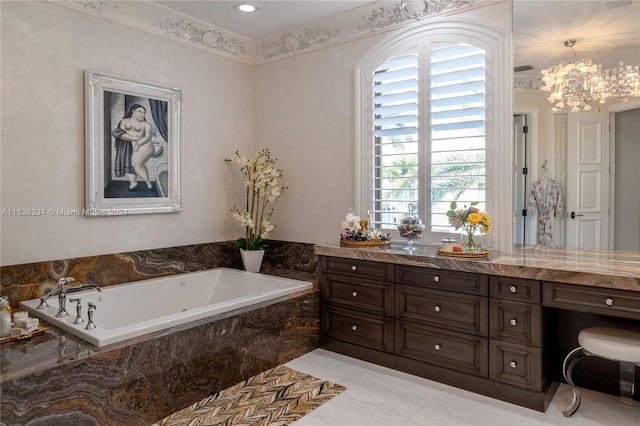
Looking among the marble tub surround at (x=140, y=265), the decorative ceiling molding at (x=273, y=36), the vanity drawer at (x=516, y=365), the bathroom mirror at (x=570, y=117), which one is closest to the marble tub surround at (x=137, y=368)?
the marble tub surround at (x=140, y=265)

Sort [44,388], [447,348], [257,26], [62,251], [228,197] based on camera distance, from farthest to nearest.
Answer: [228,197] < [257,26] < [62,251] < [447,348] < [44,388]

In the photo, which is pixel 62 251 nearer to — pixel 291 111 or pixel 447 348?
A: pixel 291 111

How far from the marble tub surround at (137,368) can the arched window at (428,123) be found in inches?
51.3

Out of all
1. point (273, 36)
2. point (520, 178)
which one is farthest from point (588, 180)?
point (273, 36)

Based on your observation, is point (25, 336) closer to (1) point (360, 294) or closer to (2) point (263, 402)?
(2) point (263, 402)

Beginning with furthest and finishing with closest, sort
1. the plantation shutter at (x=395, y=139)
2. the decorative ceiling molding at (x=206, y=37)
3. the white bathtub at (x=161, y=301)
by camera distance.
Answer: the decorative ceiling molding at (x=206, y=37), the plantation shutter at (x=395, y=139), the white bathtub at (x=161, y=301)

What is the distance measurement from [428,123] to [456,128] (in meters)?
0.23

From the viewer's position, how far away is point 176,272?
3.90 metres

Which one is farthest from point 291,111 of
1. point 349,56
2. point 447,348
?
point 447,348

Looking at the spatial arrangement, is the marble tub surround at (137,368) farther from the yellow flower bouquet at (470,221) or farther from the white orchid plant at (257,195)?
the yellow flower bouquet at (470,221)

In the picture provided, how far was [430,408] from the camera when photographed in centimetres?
262

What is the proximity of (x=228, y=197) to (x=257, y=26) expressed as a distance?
5.33 ft

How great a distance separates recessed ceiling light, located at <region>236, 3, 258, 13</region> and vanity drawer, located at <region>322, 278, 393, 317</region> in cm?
231

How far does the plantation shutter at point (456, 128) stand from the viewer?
323cm
